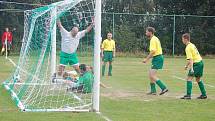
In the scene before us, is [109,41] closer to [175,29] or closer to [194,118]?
[194,118]

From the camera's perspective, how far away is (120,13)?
41.2 m

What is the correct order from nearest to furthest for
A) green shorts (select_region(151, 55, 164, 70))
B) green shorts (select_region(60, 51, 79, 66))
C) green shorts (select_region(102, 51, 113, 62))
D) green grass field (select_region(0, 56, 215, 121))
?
1. green grass field (select_region(0, 56, 215, 121))
2. green shorts (select_region(151, 55, 164, 70))
3. green shorts (select_region(60, 51, 79, 66))
4. green shorts (select_region(102, 51, 113, 62))

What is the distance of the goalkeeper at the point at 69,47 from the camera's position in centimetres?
1542

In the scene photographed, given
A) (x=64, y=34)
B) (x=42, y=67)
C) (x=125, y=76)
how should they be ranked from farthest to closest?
(x=125, y=76) < (x=64, y=34) < (x=42, y=67)

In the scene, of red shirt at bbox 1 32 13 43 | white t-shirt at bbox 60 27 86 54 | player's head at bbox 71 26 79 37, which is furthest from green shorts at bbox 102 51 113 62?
red shirt at bbox 1 32 13 43

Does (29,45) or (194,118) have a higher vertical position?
(29,45)

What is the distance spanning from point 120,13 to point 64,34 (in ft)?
85.3

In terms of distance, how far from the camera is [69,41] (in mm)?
15703

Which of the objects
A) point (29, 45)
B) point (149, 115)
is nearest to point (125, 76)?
point (29, 45)

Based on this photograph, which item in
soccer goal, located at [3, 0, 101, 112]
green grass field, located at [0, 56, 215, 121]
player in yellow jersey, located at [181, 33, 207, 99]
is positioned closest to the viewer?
green grass field, located at [0, 56, 215, 121]

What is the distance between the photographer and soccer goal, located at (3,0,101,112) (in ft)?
40.1

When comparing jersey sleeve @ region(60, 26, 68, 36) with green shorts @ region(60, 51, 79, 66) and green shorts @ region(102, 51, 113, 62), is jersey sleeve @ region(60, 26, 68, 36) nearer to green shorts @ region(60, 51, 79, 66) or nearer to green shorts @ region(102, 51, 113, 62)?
green shorts @ region(60, 51, 79, 66)

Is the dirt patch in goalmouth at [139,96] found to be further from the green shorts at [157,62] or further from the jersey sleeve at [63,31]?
the jersey sleeve at [63,31]

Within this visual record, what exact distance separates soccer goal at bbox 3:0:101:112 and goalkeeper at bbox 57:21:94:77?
0.98ft
